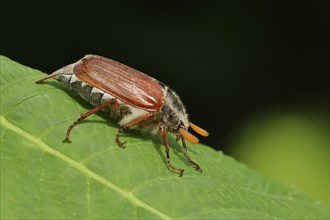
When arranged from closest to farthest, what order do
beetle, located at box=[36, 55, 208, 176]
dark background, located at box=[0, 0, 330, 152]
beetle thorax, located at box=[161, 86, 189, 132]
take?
beetle, located at box=[36, 55, 208, 176] → beetle thorax, located at box=[161, 86, 189, 132] → dark background, located at box=[0, 0, 330, 152]

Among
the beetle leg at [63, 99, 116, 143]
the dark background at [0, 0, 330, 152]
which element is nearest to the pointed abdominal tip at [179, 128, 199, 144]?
the beetle leg at [63, 99, 116, 143]

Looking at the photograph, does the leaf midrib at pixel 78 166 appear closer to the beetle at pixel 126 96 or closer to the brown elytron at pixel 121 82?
the beetle at pixel 126 96

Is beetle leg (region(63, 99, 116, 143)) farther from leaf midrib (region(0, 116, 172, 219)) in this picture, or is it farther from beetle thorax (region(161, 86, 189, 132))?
beetle thorax (region(161, 86, 189, 132))

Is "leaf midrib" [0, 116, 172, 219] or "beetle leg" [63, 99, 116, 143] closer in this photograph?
"leaf midrib" [0, 116, 172, 219]

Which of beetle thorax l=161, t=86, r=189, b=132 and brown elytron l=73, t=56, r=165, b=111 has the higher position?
brown elytron l=73, t=56, r=165, b=111

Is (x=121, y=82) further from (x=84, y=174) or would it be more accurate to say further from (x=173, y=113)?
(x=84, y=174)

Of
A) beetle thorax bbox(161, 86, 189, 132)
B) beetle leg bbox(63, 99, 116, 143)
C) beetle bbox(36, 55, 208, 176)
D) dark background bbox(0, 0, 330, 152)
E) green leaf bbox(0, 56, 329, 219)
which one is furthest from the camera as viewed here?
dark background bbox(0, 0, 330, 152)

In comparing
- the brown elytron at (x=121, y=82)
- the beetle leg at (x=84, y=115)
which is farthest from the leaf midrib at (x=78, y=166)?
the brown elytron at (x=121, y=82)
